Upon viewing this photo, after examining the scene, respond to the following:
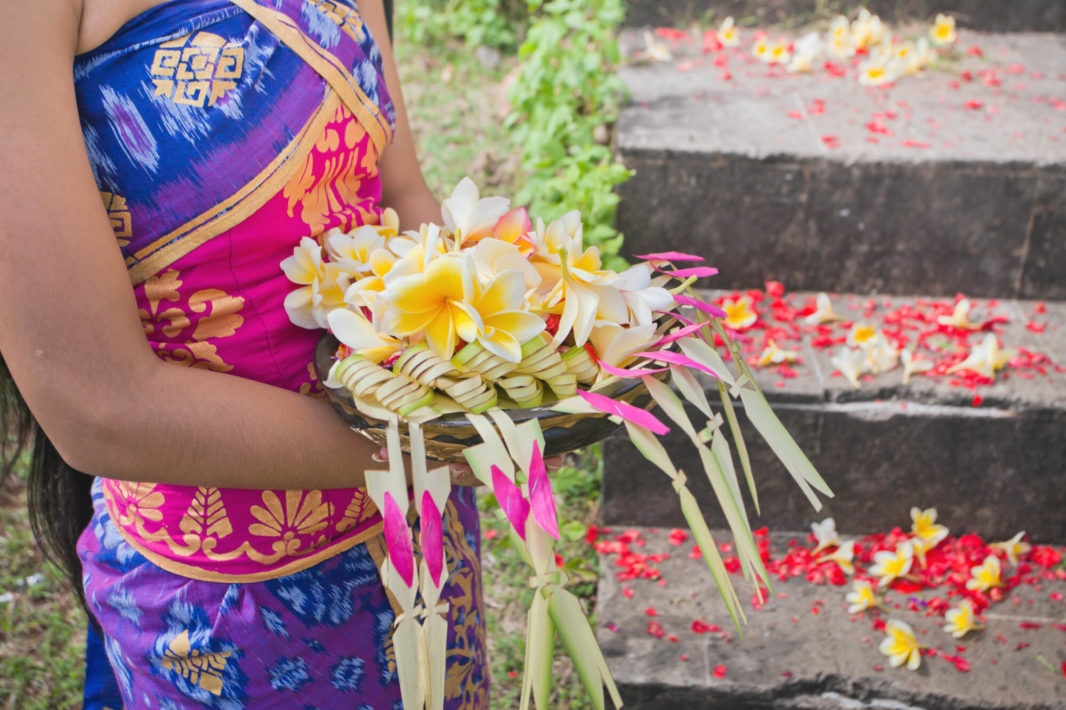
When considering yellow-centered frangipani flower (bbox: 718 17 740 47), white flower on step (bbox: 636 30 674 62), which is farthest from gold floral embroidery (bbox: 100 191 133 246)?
yellow-centered frangipani flower (bbox: 718 17 740 47)

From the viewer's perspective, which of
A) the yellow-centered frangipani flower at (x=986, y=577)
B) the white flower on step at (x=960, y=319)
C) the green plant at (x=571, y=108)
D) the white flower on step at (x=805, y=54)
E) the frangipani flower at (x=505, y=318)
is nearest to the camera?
the frangipani flower at (x=505, y=318)

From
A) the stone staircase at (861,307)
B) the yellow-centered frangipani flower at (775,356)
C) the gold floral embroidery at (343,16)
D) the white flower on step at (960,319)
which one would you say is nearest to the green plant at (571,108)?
the stone staircase at (861,307)

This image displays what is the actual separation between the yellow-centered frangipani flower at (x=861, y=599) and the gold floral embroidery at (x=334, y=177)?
5.50 ft

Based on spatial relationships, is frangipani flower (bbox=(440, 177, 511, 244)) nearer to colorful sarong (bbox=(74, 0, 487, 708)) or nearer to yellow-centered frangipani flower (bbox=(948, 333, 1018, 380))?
colorful sarong (bbox=(74, 0, 487, 708))

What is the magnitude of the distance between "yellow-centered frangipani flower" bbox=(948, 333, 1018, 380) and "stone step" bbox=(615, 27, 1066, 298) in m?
0.41

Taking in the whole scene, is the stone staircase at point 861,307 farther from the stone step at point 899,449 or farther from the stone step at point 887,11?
the stone step at point 887,11

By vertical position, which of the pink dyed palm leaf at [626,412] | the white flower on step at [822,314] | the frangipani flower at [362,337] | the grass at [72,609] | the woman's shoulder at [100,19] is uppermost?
the woman's shoulder at [100,19]

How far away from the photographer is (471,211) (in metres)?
1.12

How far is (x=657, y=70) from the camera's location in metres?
3.38

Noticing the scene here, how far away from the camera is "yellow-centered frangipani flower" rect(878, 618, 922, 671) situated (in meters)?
2.16

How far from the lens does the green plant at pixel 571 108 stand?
2.91m

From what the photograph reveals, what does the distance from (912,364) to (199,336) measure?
1916 mm

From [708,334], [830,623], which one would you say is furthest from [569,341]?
[830,623]

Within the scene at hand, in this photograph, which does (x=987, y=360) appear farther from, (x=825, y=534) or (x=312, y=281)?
(x=312, y=281)
